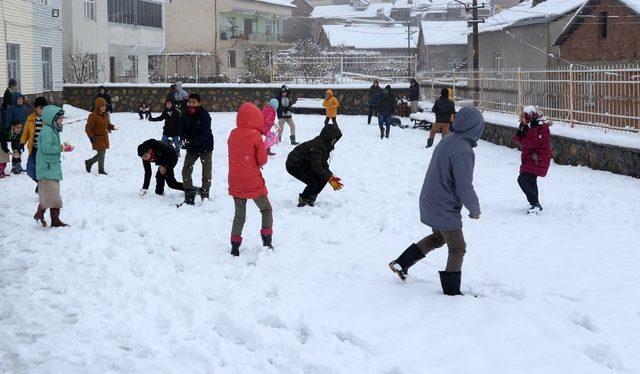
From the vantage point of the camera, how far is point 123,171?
14906mm

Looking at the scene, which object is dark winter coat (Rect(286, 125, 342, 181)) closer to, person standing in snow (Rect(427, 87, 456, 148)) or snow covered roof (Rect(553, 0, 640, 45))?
person standing in snow (Rect(427, 87, 456, 148))

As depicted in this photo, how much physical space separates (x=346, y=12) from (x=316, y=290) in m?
109

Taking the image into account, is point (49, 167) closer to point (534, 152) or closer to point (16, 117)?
point (16, 117)

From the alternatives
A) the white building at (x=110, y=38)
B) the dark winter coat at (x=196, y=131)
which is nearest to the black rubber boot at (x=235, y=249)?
the dark winter coat at (x=196, y=131)

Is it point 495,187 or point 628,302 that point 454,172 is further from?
point 495,187

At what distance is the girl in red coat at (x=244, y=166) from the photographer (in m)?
7.88

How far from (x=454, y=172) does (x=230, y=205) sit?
548cm

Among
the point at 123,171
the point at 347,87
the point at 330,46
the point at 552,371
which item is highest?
the point at 330,46

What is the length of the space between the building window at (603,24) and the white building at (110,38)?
23.9 m

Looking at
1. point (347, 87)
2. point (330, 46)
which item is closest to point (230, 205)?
point (347, 87)

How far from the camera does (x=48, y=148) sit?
9180 millimetres

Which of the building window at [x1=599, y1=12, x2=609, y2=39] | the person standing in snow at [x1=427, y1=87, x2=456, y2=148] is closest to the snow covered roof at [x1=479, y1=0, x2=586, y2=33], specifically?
the building window at [x1=599, y1=12, x2=609, y2=39]

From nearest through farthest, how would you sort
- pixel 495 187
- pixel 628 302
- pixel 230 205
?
pixel 628 302
pixel 230 205
pixel 495 187

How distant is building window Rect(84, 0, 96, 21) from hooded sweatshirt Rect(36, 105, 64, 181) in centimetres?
3199
